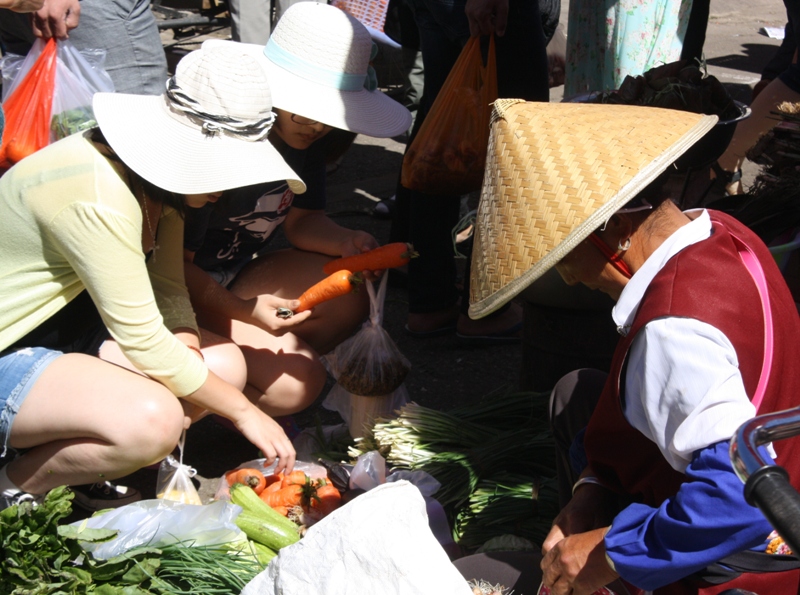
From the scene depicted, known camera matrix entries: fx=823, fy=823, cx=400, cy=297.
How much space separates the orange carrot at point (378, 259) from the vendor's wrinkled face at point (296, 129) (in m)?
0.39

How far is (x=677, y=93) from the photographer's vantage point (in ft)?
8.46

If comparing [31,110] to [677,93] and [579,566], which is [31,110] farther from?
[579,566]

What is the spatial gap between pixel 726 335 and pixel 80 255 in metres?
1.45

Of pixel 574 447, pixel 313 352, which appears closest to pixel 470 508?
pixel 574 447

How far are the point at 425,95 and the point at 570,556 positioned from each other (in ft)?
7.03

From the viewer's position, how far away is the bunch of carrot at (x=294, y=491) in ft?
7.64

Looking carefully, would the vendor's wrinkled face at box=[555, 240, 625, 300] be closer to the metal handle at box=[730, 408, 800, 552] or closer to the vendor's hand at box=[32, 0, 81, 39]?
the metal handle at box=[730, 408, 800, 552]

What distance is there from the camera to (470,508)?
2287mm

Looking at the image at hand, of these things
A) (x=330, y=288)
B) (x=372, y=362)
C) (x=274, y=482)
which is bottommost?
(x=274, y=482)

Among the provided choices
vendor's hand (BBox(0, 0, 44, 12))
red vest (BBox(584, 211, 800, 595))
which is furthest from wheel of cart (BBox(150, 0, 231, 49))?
red vest (BBox(584, 211, 800, 595))

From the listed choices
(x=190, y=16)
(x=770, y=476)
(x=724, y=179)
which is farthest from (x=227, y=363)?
(x=190, y=16)

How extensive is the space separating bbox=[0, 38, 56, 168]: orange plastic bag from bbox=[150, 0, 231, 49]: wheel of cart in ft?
14.3

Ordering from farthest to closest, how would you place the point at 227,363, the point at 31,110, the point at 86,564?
the point at 31,110
the point at 227,363
the point at 86,564

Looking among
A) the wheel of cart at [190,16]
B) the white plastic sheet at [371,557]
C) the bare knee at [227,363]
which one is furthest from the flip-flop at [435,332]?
the wheel of cart at [190,16]
